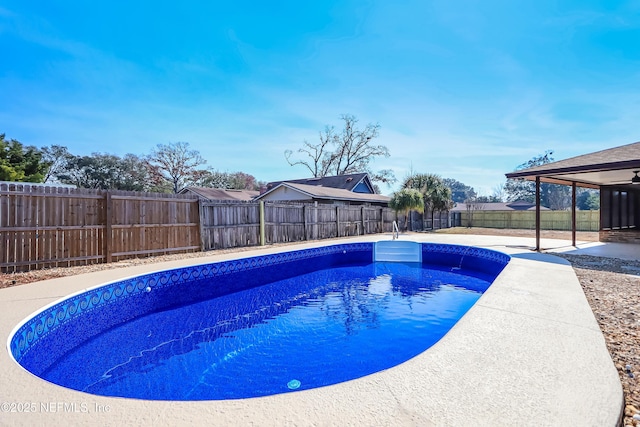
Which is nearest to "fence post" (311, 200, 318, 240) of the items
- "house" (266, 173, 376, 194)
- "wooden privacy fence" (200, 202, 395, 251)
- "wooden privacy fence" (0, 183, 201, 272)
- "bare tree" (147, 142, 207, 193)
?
"wooden privacy fence" (200, 202, 395, 251)

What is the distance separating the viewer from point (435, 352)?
2549 millimetres

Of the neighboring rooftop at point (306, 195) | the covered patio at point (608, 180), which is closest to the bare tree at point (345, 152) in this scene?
the neighboring rooftop at point (306, 195)

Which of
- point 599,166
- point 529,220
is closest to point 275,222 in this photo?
point 599,166

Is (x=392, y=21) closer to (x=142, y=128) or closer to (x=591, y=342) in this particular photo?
(x=591, y=342)

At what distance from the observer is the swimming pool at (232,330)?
3.17 m

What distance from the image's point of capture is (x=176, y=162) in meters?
31.5

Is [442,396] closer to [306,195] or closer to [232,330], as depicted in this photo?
[232,330]

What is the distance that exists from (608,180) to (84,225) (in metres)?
16.7

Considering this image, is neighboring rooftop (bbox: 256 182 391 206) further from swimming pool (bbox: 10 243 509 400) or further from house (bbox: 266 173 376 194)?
swimming pool (bbox: 10 243 509 400)

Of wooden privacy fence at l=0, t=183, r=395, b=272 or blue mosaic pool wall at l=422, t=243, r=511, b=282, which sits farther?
blue mosaic pool wall at l=422, t=243, r=511, b=282

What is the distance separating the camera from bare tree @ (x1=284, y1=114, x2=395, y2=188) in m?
35.0

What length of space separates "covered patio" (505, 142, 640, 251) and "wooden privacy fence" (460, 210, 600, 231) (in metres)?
6.68

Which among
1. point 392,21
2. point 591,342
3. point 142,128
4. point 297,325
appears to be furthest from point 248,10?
point 142,128

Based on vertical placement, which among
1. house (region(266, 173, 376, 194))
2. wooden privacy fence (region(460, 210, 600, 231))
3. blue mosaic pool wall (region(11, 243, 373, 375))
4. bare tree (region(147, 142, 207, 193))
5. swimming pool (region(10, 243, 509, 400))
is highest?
bare tree (region(147, 142, 207, 193))
